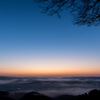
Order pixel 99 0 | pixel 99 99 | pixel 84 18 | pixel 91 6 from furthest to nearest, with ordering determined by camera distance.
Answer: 1. pixel 99 99
2. pixel 84 18
3. pixel 91 6
4. pixel 99 0

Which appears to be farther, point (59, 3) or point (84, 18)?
point (84, 18)

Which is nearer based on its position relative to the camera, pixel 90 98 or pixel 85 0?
pixel 85 0

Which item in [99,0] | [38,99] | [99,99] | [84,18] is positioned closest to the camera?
[99,0]

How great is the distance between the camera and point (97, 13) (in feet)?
15.6

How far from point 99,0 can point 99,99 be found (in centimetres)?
442

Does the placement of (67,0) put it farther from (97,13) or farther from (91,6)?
(97,13)

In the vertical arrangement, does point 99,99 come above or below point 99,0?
below

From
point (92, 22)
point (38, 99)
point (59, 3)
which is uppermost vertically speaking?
point (59, 3)

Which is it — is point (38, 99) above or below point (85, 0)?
below

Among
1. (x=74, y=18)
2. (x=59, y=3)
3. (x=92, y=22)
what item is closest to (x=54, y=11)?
(x=59, y=3)

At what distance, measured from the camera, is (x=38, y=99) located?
6281 millimetres

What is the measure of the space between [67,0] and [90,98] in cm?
480

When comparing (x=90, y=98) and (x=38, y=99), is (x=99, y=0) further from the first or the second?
(x=38, y=99)

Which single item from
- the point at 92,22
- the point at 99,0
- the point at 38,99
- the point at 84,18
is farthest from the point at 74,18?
the point at 38,99
